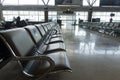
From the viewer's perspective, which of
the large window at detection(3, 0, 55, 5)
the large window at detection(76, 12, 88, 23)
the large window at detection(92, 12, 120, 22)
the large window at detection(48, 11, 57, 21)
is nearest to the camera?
the large window at detection(3, 0, 55, 5)

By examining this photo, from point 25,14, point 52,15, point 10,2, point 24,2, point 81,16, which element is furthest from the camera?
point 81,16

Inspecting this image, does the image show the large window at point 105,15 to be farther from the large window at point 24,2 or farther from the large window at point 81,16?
the large window at point 24,2

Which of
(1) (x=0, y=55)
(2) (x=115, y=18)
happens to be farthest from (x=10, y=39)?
(2) (x=115, y=18)

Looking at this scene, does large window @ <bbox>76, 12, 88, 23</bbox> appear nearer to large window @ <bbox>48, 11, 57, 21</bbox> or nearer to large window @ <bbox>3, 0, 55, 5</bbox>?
large window @ <bbox>48, 11, 57, 21</bbox>

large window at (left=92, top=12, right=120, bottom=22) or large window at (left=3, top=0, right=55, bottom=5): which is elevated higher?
large window at (left=3, top=0, right=55, bottom=5)

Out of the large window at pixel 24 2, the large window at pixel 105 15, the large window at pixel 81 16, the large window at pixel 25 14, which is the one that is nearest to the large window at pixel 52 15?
the large window at pixel 25 14

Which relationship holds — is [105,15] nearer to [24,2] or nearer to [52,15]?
[52,15]

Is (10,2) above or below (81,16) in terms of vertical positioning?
above

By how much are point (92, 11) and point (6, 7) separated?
13505 millimetres

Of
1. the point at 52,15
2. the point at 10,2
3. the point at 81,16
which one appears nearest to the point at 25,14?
the point at 10,2

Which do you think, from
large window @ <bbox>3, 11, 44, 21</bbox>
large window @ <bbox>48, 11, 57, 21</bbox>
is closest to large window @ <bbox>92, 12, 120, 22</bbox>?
large window @ <bbox>48, 11, 57, 21</bbox>

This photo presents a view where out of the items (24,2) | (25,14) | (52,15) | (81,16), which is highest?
(24,2)

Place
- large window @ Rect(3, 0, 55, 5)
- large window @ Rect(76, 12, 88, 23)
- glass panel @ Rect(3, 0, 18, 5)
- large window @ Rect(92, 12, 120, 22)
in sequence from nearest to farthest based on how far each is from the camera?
large window @ Rect(3, 0, 55, 5) < glass panel @ Rect(3, 0, 18, 5) < large window @ Rect(92, 12, 120, 22) < large window @ Rect(76, 12, 88, 23)

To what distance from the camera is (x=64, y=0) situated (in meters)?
20.8
